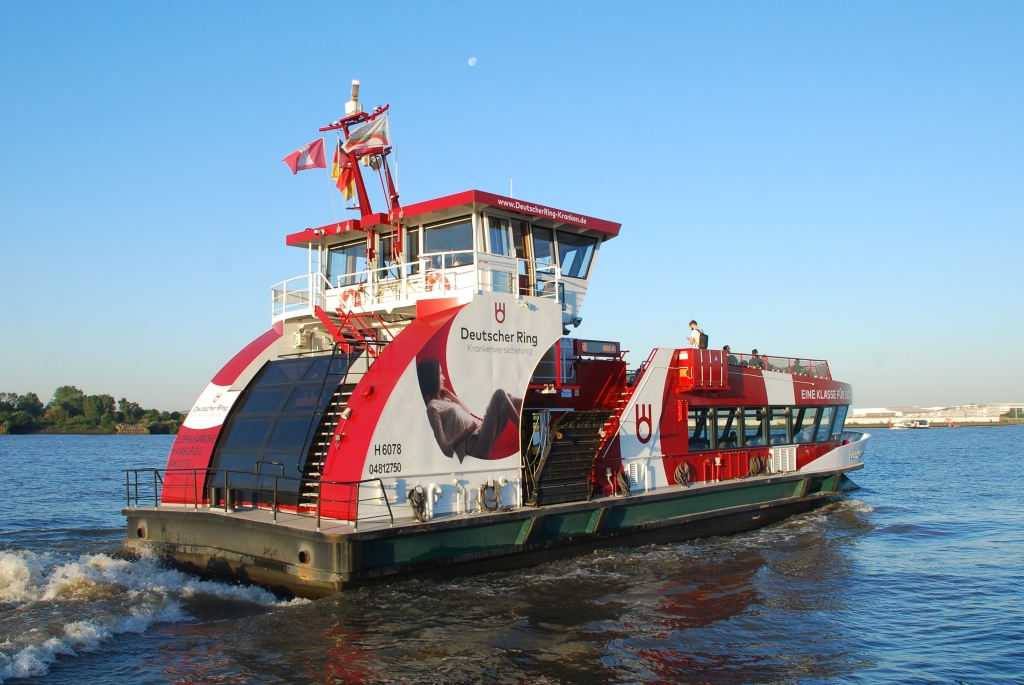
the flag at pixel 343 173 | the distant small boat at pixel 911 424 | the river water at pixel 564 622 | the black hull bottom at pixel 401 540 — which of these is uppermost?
the flag at pixel 343 173

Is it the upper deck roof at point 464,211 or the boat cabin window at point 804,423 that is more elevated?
the upper deck roof at point 464,211

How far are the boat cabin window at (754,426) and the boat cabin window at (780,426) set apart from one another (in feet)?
1.04

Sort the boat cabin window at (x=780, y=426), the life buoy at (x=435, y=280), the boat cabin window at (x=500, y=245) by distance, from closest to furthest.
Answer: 1. the life buoy at (x=435, y=280)
2. the boat cabin window at (x=500, y=245)
3. the boat cabin window at (x=780, y=426)

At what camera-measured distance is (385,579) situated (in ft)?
32.3

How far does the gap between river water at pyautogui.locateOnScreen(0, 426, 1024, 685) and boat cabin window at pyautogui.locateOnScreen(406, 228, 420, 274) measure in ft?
17.5

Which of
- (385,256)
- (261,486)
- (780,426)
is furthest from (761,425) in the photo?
(261,486)

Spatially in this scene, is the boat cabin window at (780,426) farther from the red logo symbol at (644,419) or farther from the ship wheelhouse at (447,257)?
the ship wheelhouse at (447,257)

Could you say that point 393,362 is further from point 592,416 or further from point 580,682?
point 580,682

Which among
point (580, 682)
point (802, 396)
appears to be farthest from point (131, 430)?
point (580, 682)

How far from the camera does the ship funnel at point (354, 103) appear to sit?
13930mm

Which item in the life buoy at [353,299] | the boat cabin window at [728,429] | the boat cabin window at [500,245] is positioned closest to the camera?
the boat cabin window at [500,245]

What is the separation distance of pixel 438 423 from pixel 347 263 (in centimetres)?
496

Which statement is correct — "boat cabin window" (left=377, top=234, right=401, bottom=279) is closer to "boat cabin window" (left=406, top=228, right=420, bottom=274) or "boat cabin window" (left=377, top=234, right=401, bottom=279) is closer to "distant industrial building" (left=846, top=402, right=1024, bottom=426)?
"boat cabin window" (left=406, top=228, right=420, bottom=274)

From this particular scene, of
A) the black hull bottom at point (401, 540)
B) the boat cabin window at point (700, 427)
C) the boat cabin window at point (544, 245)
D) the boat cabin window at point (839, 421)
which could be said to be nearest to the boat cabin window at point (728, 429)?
the boat cabin window at point (700, 427)
